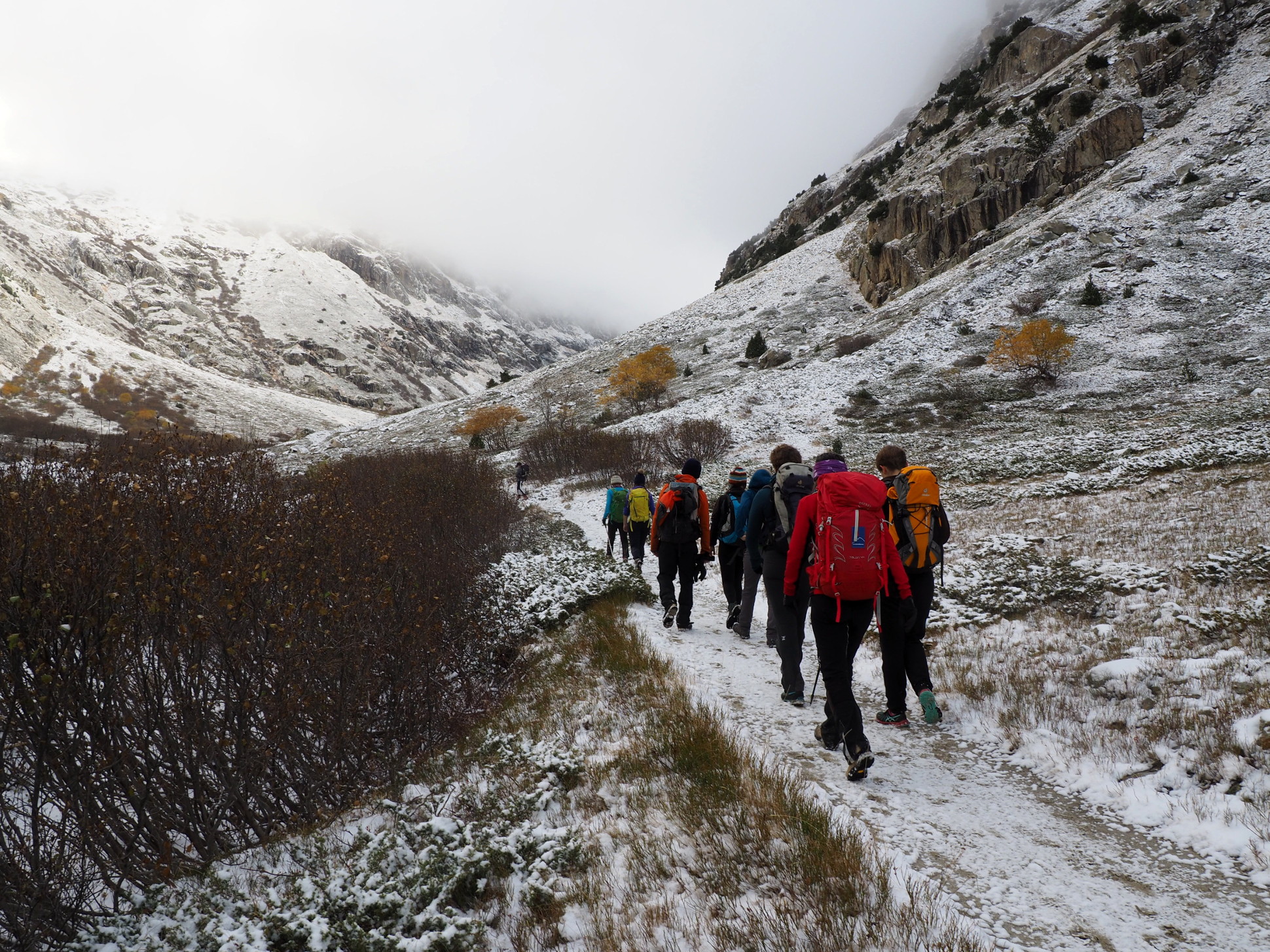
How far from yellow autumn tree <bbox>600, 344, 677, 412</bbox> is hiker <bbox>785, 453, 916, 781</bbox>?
126 feet

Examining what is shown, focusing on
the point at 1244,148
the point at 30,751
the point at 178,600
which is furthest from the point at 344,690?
the point at 1244,148

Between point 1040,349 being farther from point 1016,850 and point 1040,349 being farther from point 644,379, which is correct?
point 1016,850

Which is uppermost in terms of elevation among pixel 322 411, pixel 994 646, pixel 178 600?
pixel 322 411

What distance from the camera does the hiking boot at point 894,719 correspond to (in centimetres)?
510

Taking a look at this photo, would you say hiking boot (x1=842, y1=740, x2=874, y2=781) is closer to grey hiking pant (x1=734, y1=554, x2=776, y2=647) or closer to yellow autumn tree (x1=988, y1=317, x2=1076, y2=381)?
grey hiking pant (x1=734, y1=554, x2=776, y2=647)

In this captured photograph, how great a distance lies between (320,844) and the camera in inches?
149

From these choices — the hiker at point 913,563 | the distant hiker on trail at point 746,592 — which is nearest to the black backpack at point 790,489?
the hiker at point 913,563

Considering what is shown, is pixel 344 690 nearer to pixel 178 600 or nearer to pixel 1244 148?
pixel 178 600

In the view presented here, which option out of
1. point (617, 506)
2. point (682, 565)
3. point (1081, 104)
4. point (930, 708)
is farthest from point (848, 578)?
point (1081, 104)

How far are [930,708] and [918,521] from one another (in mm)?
1628

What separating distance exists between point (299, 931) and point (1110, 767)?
16.7 ft

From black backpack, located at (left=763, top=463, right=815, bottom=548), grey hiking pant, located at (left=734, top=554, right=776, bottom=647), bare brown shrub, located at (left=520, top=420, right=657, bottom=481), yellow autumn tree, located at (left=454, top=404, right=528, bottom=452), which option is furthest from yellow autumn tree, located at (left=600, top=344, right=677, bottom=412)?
black backpack, located at (left=763, top=463, right=815, bottom=548)

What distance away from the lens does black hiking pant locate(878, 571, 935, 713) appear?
4.87 m

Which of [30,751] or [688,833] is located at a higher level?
[30,751]
